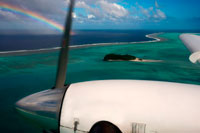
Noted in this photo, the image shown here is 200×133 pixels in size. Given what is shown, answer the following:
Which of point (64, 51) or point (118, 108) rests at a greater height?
point (64, 51)

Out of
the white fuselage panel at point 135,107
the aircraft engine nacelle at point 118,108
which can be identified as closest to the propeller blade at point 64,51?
the aircraft engine nacelle at point 118,108

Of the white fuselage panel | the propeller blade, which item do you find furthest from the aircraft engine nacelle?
the propeller blade

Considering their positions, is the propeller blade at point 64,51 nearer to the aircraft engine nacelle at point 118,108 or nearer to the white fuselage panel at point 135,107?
the aircraft engine nacelle at point 118,108

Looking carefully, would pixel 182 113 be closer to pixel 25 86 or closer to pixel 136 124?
pixel 136 124

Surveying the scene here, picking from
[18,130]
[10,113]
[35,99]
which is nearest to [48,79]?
[10,113]

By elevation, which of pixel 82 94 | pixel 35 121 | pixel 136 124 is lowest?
pixel 35 121

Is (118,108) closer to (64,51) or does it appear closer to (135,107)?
(135,107)

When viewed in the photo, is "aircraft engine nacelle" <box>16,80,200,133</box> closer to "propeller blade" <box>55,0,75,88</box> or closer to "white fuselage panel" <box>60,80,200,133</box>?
"white fuselage panel" <box>60,80,200,133</box>

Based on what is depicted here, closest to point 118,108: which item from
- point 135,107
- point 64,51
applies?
point 135,107

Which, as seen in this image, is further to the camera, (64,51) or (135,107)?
(64,51)
